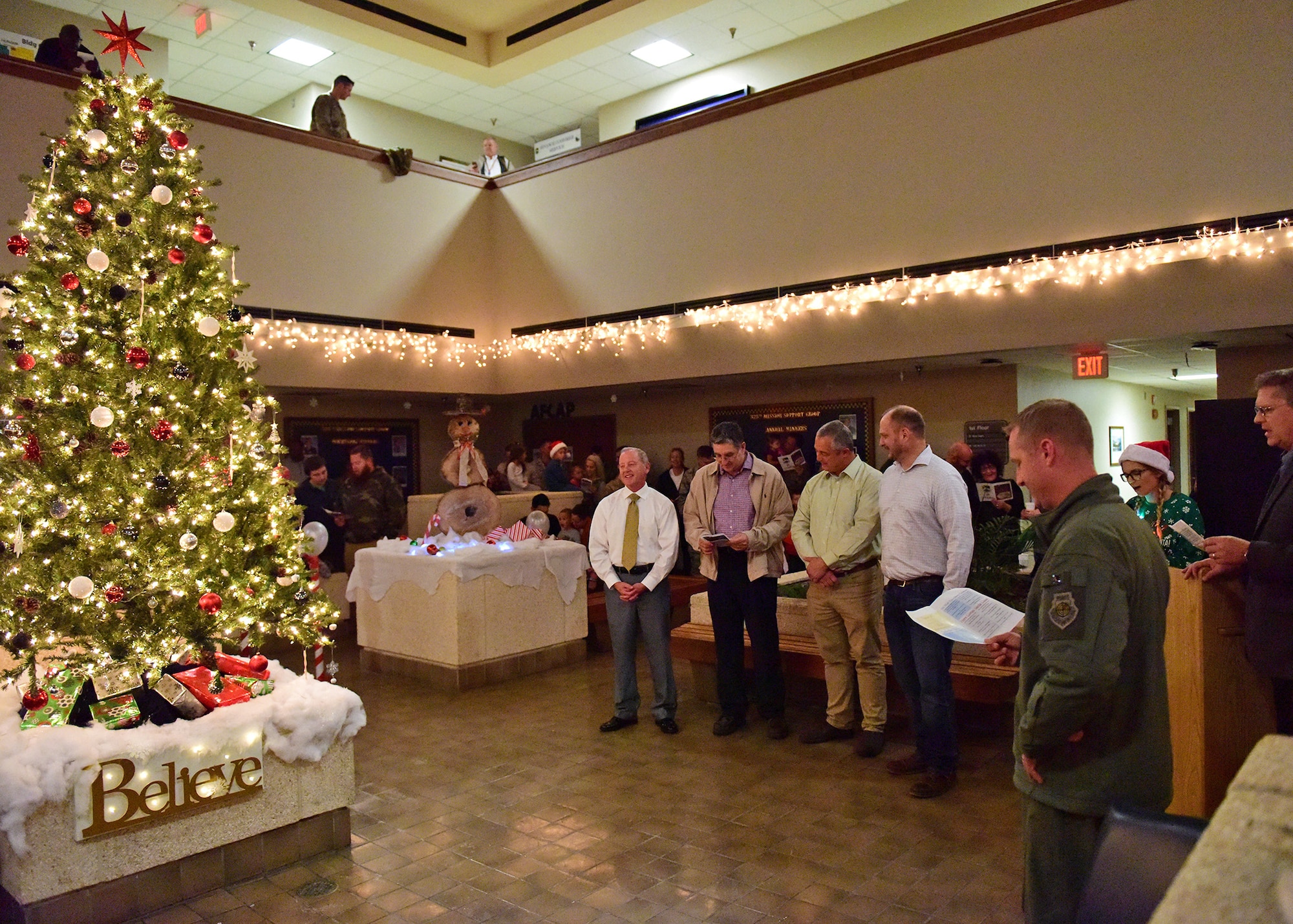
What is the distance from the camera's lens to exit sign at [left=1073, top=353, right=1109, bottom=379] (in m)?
8.20

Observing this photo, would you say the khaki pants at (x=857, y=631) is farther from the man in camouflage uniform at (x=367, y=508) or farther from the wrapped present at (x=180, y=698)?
the man in camouflage uniform at (x=367, y=508)

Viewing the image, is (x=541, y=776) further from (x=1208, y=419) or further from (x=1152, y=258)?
(x=1152, y=258)

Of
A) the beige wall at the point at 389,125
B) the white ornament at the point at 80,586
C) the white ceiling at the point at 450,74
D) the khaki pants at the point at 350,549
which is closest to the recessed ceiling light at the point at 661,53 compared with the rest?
the white ceiling at the point at 450,74

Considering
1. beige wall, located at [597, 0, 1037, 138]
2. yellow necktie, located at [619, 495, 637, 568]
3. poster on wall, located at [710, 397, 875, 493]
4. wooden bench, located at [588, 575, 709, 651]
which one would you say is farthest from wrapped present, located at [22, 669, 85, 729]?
beige wall, located at [597, 0, 1037, 138]

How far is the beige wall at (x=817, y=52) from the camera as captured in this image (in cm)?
1138

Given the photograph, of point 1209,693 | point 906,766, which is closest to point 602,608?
point 906,766

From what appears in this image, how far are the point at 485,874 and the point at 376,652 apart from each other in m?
3.92

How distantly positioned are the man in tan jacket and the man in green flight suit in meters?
2.99

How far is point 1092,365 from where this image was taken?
8.29m

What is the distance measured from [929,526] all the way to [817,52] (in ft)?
32.4

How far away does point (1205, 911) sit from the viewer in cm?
56

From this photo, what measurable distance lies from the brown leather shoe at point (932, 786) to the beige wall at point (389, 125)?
11.3 metres

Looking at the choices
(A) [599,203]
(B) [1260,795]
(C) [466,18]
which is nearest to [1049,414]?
(B) [1260,795]

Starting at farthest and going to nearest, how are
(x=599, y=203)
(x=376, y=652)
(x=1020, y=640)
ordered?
(x=599, y=203), (x=376, y=652), (x=1020, y=640)
